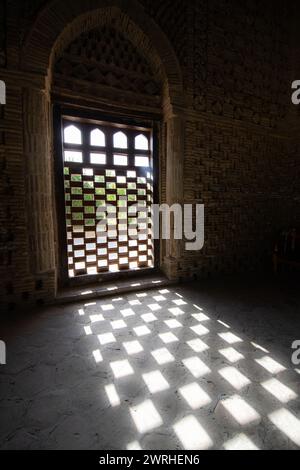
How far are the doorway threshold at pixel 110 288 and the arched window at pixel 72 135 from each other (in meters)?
2.45

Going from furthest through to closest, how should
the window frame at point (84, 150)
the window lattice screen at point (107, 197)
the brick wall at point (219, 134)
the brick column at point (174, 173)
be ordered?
the brick column at point (174, 173)
the window lattice screen at point (107, 197)
the window frame at point (84, 150)
the brick wall at point (219, 134)

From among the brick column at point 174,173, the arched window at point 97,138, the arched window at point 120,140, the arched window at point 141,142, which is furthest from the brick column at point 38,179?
the brick column at point 174,173

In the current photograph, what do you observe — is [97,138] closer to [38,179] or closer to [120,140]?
[120,140]

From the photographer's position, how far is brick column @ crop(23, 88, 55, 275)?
10.7ft

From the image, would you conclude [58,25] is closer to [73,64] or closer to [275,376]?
[73,64]

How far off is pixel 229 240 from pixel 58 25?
15.1 feet

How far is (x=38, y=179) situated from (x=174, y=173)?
7.44ft

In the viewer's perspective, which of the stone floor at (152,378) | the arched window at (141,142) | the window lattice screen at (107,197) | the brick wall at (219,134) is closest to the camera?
the stone floor at (152,378)

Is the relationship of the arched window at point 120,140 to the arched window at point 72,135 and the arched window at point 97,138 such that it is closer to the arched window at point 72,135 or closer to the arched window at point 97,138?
the arched window at point 97,138

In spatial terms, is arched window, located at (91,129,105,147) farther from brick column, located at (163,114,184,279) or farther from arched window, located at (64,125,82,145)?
brick column, located at (163,114,184,279)

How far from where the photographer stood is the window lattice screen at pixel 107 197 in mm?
4047

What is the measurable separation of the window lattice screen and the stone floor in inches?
44.1

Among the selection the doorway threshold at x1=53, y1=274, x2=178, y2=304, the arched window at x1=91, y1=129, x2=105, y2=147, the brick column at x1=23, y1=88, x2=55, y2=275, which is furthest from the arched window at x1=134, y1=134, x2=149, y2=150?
the doorway threshold at x1=53, y1=274, x2=178, y2=304
